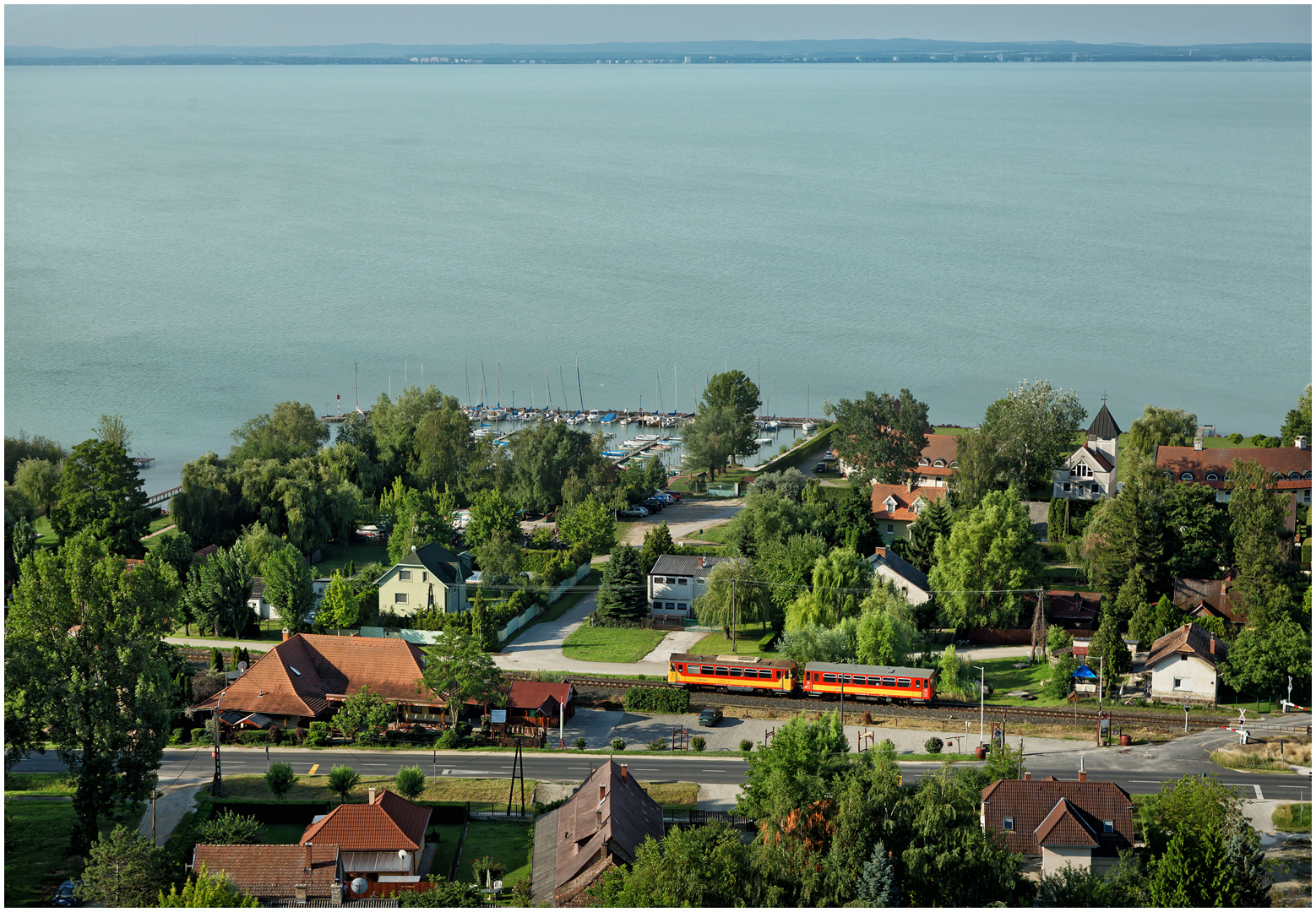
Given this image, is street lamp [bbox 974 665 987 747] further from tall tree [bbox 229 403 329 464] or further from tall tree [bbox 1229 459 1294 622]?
tall tree [bbox 229 403 329 464]

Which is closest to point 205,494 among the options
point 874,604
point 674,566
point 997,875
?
point 674,566

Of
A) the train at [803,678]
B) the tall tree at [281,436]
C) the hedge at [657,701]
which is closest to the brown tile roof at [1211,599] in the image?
the train at [803,678]

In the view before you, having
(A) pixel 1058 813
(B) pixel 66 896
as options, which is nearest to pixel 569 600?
(A) pixel 1058 813

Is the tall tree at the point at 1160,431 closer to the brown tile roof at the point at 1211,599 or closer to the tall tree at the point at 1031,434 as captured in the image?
the tall tree at the point at 1031,434

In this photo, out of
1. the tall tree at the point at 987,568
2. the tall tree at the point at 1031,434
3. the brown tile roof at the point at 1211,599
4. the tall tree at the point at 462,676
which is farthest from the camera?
the tall tree at the point at 1031,434

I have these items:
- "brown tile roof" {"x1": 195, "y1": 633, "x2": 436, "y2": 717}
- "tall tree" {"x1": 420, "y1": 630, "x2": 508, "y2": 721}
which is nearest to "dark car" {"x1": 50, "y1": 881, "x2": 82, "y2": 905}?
"brown tile roof" {"x1": 195, "y1": 633, "x2": 436, "y2": 717}

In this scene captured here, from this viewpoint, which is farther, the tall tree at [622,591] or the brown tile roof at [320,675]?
the tall tree at [622,591]

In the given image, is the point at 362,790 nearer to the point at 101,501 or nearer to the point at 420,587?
the point at 420,587
